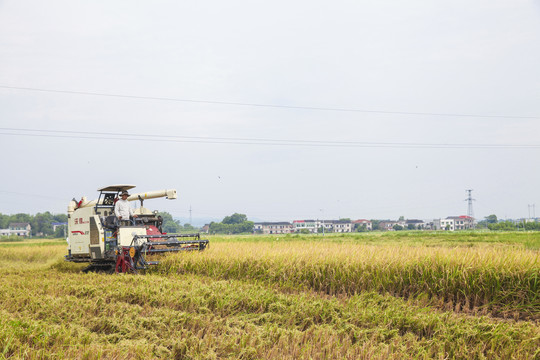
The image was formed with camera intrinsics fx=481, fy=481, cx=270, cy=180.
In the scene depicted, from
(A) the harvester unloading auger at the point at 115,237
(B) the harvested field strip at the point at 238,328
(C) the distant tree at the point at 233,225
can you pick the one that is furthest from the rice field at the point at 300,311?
(C) the distant tree at the point at 233,225

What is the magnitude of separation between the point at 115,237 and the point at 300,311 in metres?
7.92

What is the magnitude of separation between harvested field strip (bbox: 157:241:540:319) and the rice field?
0.07 ft

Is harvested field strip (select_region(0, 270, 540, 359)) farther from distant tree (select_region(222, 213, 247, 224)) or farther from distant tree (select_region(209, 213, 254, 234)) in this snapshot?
distant tree (select_region(222, 213, 247, 224))

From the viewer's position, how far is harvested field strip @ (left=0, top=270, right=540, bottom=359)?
5.10 meters

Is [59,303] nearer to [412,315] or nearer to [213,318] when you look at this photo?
[213,318]

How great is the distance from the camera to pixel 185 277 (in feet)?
35.0

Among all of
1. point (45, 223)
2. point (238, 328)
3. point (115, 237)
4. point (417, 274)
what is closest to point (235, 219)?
point (45, 223)

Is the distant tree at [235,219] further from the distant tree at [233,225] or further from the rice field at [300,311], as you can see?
the rice field at [300,311]

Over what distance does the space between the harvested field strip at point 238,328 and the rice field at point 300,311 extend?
0.06ft

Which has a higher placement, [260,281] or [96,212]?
[96,212]

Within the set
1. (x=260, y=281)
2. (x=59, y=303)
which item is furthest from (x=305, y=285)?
(x=59, y=303)

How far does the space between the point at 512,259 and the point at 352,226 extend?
455 ft

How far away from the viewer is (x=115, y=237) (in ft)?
42.7

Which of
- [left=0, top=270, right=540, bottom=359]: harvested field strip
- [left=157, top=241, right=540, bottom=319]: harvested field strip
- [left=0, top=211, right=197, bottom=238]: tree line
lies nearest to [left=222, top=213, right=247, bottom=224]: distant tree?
[left=0, top=211, right=197, bottom=238]: tree line
